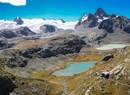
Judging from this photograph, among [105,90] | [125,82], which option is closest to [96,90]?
[105,90]

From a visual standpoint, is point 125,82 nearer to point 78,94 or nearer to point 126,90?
point 126,90

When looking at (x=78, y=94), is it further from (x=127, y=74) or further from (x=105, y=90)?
(x=127, y=74)

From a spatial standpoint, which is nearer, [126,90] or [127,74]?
[126,90]

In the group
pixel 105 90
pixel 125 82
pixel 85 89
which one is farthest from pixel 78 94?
pixel 125 82

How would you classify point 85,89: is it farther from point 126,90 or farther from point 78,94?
point 126,90

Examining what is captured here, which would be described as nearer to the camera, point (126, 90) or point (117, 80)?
point (126, 90)

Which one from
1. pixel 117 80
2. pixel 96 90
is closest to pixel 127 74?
pixel 117 80

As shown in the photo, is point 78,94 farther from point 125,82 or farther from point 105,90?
point 125,82
